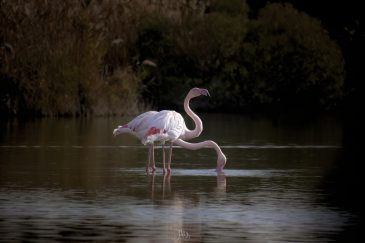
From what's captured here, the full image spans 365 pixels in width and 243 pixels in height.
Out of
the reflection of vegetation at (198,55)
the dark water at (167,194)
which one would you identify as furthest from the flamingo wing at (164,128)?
the reflection of vegetation at (198,55)

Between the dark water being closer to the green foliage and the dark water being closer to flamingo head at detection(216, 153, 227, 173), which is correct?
flamingo head at detection(216, 153, 227, 173)

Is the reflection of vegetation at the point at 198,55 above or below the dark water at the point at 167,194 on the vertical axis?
above

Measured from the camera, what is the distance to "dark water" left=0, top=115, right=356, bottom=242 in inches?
465

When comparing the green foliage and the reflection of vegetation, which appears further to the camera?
the green foliage

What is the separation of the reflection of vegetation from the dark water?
49.5ft

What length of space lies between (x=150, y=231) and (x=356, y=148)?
15093mm

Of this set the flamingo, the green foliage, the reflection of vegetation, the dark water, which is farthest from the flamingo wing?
the green foliage

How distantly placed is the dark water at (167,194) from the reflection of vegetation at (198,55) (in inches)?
594

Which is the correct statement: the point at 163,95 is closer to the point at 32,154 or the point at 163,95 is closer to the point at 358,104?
the point at 358,104

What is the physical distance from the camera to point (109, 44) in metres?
45.8

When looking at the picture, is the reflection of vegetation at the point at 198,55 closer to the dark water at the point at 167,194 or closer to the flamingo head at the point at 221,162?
the dark water at the point at 167,194

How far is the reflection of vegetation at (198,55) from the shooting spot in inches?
1702

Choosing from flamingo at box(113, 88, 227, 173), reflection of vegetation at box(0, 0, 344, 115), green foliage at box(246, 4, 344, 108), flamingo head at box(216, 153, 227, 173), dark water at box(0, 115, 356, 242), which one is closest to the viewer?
dark water at box(0, 115, 356, 242)

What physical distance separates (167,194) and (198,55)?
3741 cm
